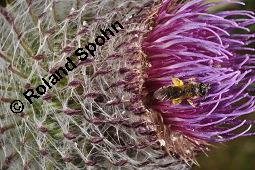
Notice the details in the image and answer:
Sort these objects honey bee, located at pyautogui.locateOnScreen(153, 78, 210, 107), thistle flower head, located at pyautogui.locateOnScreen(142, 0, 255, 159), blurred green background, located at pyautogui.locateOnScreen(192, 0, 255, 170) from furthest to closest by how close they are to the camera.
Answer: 1. blurred green background, located at pyautogui.locateOnScreen(192, 0, 255, 170)
2. thistle flower head, located at pyautogui.locateOnScreen(142, 0, 255, 159)
3. honey bee, located at pyautogui.locateOnScreen(153, 78, 210, 107)

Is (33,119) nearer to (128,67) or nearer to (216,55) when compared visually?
(128,67)

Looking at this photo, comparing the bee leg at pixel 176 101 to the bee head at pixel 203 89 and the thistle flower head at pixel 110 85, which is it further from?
the bee head at pixel 203 89

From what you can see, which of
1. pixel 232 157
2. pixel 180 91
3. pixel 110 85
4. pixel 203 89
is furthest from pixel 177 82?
pixel 232 157

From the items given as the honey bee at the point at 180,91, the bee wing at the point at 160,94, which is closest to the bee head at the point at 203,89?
the honey bee at the point at 180,91

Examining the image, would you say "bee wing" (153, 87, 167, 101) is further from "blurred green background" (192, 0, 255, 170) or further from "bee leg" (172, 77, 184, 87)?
"blurred green background" (192, 0, 255, 170)

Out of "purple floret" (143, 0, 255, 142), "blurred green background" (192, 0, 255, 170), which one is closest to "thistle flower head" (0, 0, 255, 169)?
"purple floret" (143, 0, 255, 142)

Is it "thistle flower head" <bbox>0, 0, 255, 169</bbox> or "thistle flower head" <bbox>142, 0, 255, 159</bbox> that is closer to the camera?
"thistle flower head" <bbox>0, 0, 255, 169</bbox>
